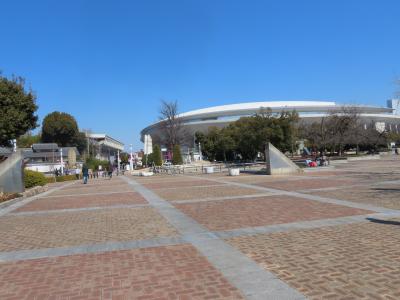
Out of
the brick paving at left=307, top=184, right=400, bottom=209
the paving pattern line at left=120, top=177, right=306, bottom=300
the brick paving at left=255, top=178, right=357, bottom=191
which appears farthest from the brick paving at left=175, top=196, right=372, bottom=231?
the brick paving at left=255, top=178, right=357, bottom=191

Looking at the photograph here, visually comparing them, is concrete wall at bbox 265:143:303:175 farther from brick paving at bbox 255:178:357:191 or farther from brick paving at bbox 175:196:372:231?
brick paving at bbox 175:196:372:231

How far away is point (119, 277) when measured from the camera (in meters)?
5.11

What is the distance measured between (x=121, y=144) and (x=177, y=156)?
141923 mm

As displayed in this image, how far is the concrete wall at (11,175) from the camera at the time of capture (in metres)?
17.7

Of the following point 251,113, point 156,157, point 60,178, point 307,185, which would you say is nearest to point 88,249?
point 307,185

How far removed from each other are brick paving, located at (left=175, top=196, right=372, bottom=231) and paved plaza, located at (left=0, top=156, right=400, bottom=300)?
27 mm

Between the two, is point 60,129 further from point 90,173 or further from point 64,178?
point 64,178

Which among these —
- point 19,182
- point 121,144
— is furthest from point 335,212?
point 121,144

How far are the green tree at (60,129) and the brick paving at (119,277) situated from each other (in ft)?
269

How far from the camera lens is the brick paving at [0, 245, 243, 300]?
4.51 m

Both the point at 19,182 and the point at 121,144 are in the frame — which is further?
the point at 121,144

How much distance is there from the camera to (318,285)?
4500 mm

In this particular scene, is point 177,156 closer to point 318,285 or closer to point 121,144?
point 318,285

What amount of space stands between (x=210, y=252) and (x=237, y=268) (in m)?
1.00
